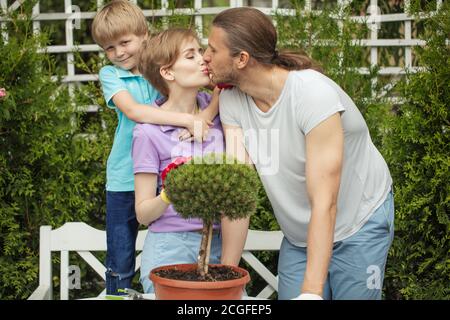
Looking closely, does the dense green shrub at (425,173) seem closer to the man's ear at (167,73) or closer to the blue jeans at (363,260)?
the blue jeans at (363,260)

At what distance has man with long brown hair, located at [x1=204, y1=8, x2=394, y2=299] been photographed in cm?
227

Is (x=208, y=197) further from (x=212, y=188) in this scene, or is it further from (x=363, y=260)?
(x=363, y=260)

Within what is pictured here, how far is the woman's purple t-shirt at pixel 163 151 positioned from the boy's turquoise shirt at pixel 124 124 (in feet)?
1.18

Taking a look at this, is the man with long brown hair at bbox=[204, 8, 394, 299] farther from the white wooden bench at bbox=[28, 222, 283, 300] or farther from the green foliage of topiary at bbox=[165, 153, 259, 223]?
the white wooden bench at bbox=[28, 222, 283, 300]

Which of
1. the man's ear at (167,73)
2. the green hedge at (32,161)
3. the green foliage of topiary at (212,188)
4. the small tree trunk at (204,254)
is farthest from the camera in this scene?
the green hedge at (32,161)

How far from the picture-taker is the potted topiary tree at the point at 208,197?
200cm

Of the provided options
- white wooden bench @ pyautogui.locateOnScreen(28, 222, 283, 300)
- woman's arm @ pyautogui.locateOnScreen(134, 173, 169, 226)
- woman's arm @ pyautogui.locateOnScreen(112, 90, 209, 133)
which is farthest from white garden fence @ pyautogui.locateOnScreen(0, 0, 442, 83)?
woman's arm @ pyautogui.locateOnScreen(134, 173, 169, 226)

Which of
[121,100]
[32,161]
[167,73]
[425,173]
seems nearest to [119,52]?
[121,100]

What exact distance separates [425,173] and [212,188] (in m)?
1.80

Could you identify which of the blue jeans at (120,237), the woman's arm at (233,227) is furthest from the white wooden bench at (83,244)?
the woman's arm at (233,227)

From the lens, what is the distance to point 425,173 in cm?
353

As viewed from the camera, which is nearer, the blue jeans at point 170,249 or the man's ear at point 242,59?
the man's ear at point 242,59

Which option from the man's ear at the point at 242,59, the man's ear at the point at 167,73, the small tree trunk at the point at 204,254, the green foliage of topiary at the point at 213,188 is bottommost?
the small tree trunk at the point at 204,254

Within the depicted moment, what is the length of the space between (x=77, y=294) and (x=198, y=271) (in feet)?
6.70
